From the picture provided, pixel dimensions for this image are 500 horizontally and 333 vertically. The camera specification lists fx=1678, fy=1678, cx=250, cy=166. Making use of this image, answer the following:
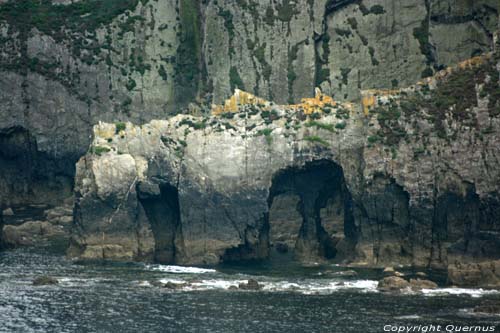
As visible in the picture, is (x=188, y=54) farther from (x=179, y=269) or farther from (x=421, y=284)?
(x=421, y=284)

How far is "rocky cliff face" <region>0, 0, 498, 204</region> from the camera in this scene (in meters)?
155

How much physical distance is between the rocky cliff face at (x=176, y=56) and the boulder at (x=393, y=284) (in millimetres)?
26993

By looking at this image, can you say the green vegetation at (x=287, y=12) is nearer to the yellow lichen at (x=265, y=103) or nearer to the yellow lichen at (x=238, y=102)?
the yellow lichen at (x=265, y=103)

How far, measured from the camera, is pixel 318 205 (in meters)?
150

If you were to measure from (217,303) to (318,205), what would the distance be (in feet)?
87.7

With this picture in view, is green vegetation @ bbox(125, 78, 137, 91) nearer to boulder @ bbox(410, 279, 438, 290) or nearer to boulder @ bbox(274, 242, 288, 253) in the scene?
boulder @ bbox(274, 242, 288, 253)

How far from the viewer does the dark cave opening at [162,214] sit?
150375 millimetres

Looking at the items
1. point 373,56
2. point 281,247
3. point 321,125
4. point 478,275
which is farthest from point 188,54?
point 478,275

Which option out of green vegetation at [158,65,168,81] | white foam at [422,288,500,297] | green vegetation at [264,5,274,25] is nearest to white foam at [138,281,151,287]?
white foam at [422,288,500,297]

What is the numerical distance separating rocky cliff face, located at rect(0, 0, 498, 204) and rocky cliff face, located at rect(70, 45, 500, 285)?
4.71m

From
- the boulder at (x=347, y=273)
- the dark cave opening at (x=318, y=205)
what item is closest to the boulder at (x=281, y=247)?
the dark cave opening at (x=318, y=205)

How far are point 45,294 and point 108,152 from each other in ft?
82.4

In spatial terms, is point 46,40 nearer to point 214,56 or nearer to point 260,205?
point 214,56

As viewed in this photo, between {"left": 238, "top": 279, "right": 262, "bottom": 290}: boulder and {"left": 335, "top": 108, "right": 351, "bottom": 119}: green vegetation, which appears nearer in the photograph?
{"left": 238, "top": 279, "right": 262, "bottom": 290}: boulder
